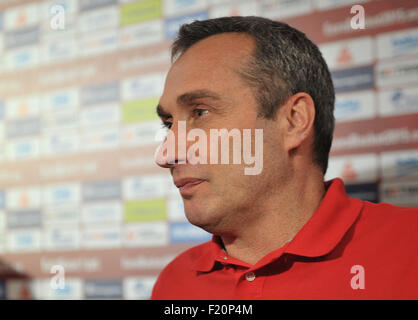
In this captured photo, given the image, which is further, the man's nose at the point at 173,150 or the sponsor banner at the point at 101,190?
the sponsor banner at the point at 101,190

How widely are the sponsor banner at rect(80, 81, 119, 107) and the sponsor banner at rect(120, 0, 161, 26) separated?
9.7 inches

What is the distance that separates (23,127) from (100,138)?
1.28 feet

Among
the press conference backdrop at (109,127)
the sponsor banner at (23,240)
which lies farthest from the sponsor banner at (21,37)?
the sponsor banner at (23,240)

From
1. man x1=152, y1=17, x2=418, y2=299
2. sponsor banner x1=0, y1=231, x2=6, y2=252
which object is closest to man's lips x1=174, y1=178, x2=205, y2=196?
man x1=152, y1=17, x2=418, y2=299

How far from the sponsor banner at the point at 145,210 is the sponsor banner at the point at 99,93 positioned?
41 cm

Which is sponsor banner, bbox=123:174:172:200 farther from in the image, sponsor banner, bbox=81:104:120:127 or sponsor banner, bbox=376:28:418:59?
sponsor banner, bbox=376:28:418:59

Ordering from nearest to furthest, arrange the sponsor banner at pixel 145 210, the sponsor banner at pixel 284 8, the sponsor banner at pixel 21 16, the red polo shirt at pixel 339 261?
the red polo shirt at pixel 339 261 → the sponsor banner at pixel 284 8 → the sponsor banner at pixel 145 210 → the sponsor banner at pixel 21 16

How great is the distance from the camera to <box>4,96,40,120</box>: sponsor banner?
199 cm

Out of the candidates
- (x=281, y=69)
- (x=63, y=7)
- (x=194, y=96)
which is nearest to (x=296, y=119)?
(x=281, y=69)

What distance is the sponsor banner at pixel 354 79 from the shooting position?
1.36m

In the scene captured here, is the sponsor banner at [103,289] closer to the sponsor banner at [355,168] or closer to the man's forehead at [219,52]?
the sponsor banner at [355,168]

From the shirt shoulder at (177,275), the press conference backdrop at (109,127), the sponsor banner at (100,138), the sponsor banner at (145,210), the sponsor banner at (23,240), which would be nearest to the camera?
the shirt shoulder at (177,275)

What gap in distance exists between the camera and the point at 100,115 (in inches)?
73.0
